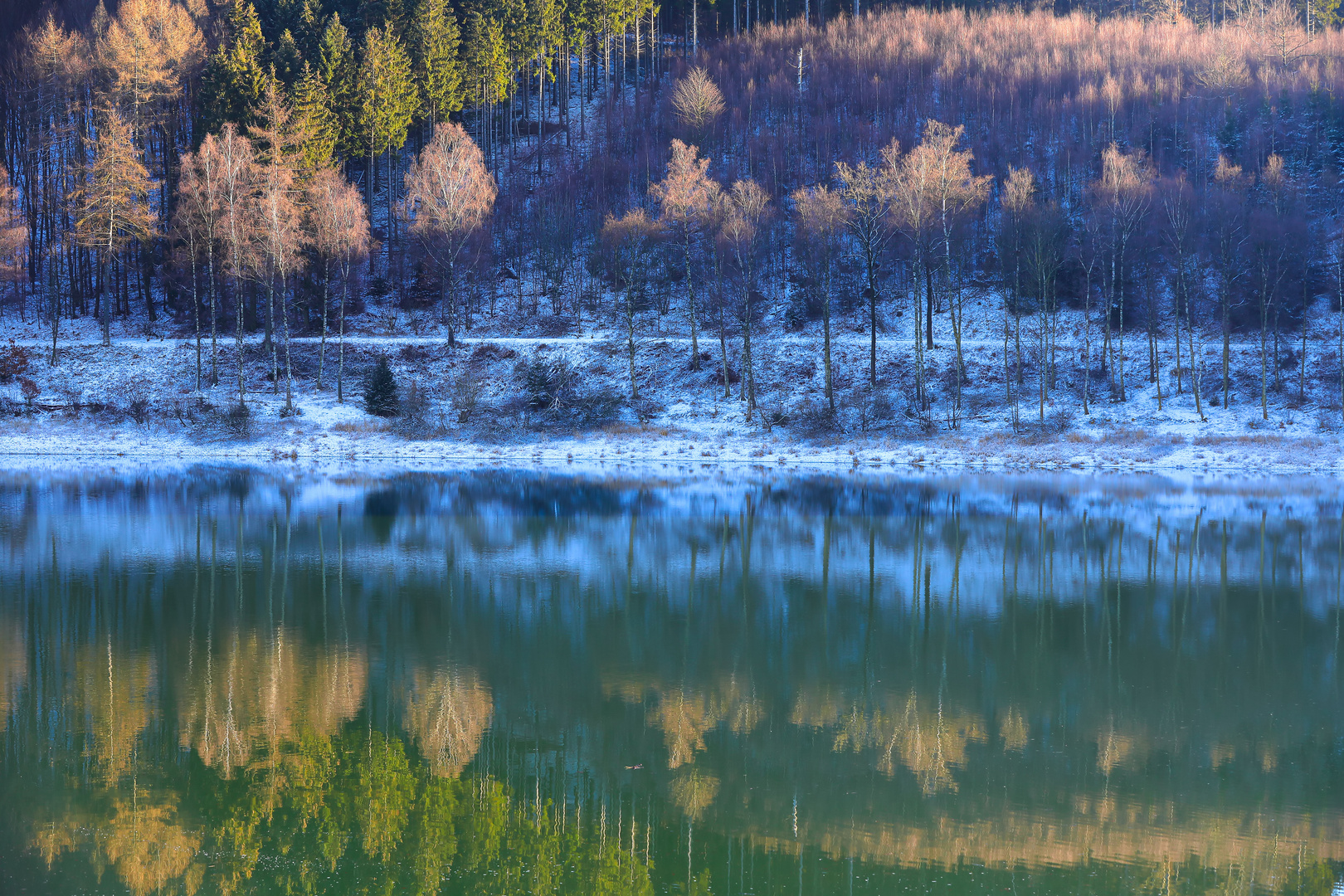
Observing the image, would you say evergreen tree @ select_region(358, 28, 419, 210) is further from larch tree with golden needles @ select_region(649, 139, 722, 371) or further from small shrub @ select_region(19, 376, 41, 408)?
small shrub @ select_region(19, 376, 41, 408)

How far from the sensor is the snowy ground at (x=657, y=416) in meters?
50.3

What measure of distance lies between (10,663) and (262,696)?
436 centimetres

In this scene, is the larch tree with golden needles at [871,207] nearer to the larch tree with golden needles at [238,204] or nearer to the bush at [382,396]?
the bush at [382,396]

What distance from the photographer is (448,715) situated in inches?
532

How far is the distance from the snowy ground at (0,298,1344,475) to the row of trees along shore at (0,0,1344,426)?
42.9 inches

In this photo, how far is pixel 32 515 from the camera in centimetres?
3039

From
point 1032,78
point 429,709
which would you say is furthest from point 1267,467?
point 1032,78

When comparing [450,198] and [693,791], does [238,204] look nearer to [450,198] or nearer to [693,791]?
[450,198]

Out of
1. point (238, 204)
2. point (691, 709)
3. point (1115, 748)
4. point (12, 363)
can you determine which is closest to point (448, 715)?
point (691, 709)

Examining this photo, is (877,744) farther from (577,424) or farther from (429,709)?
(577,424)

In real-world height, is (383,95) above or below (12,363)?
above

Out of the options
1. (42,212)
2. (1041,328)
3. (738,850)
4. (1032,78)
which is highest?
(1032,78)

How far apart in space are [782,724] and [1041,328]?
183 feet

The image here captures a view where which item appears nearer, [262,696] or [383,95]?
[262,696]
